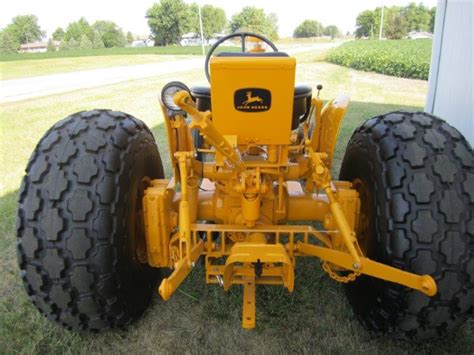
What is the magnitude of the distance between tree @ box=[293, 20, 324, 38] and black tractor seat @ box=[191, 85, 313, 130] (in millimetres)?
107959

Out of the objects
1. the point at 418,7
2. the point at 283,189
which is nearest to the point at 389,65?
the point at 283,189

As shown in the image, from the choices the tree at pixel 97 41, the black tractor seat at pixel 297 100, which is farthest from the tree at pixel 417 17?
the black tractor seat at pixel 297 100

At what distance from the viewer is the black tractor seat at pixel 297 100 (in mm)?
2414

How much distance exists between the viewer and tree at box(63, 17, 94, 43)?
235 feet

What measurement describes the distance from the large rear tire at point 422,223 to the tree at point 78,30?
77.3 meters

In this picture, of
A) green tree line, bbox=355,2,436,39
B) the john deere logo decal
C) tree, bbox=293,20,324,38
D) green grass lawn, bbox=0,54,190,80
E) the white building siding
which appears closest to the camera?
the john deere logo decal

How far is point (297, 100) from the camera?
2408 millimetres

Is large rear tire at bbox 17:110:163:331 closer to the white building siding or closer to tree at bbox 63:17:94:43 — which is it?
the white building siding

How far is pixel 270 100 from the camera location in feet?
6.40

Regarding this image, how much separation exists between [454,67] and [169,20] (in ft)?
213

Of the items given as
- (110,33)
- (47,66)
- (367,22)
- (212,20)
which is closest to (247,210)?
(47,66)

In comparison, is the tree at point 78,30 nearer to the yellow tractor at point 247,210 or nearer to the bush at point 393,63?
the bush at point 393,63

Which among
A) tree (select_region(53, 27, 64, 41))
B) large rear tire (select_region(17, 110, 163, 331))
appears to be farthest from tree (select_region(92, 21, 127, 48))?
large rear tire (select_region(17, 110, 163, 331))

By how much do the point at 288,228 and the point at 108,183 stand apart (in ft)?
3.20
